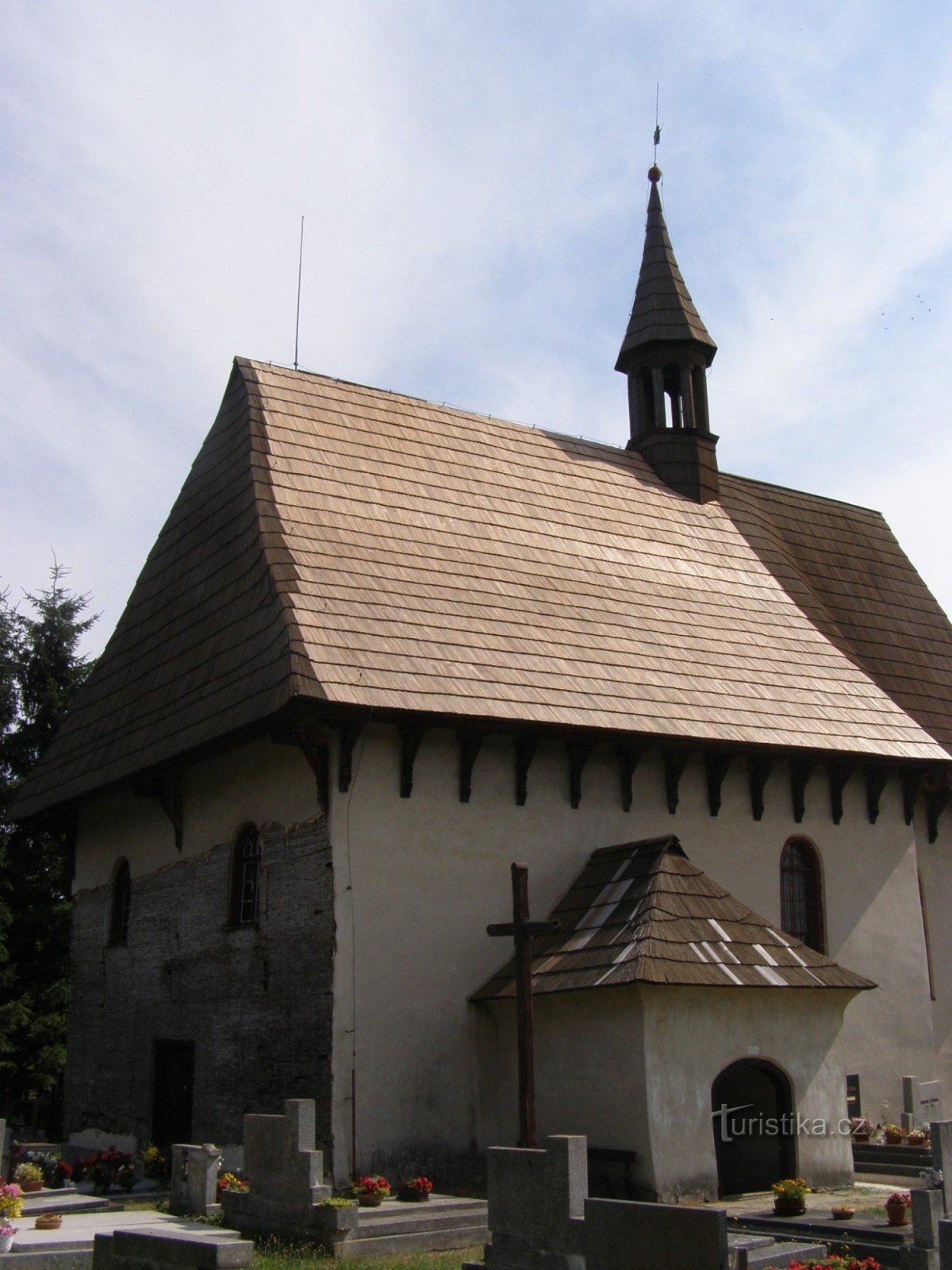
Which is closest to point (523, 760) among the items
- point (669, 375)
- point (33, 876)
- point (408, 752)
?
point (408, 752)

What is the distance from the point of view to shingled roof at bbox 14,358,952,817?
54.8 ft

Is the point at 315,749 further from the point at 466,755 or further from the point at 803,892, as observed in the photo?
the point at 803,892

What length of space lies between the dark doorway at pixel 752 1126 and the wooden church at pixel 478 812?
6 cm

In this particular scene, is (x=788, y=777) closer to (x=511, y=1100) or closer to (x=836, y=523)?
(x=511, y=1100)

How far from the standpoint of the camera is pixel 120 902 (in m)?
21.1

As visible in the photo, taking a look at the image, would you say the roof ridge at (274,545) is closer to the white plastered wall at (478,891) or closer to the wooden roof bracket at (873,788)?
the white plastered wall at (478,891)

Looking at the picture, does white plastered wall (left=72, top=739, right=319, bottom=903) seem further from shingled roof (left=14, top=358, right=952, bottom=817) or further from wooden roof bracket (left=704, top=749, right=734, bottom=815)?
wooden roof bracket (left=704, top=749, right=734, bottom=815)

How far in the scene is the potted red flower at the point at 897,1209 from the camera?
39.3 feet

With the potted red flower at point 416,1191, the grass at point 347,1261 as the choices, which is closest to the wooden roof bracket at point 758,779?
the potted red flower at point 416,1191

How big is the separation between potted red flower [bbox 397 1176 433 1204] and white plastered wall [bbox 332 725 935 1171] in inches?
53.5

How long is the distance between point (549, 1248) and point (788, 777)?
11274mm

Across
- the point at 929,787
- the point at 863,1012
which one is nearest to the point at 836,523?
the point at 929,787

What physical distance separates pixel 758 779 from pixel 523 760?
13.3 ft

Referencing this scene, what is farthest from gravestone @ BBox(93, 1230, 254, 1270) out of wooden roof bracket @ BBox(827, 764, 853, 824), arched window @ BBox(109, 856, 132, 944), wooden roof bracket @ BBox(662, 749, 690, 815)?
wooden roof bracket @ BBox(827, 764, 853, 824)
